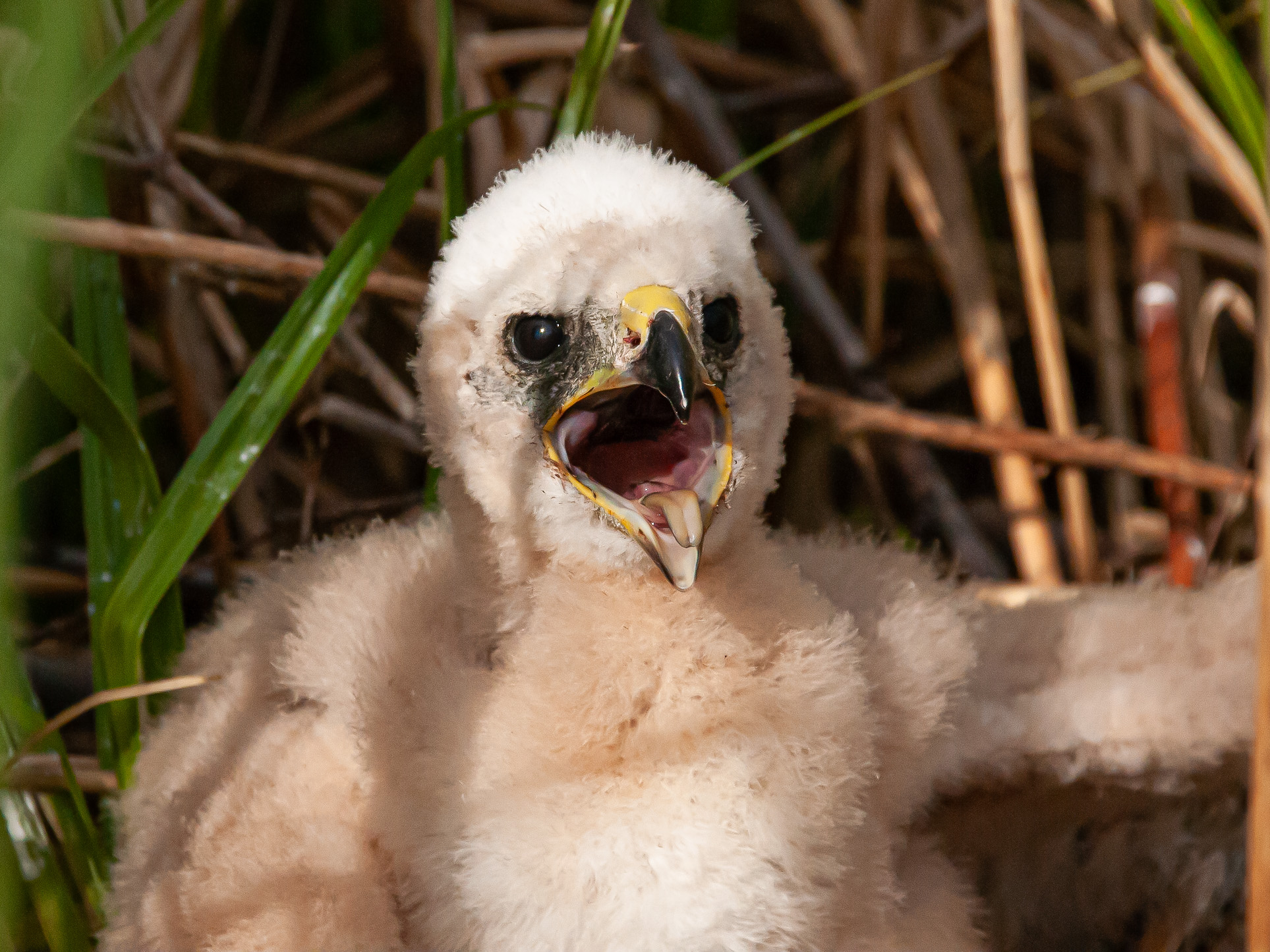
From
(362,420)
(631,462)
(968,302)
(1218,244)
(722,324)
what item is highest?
(1218,244)

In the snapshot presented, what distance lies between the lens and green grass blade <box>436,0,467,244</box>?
1.18 metres

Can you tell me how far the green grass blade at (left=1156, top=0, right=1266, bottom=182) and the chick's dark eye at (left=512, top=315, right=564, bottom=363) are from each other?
623 mm

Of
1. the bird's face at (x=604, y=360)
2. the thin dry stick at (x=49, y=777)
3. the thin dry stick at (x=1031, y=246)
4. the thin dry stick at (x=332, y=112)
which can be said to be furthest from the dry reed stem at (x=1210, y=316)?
the thin dry stick at (x=49, y=777)

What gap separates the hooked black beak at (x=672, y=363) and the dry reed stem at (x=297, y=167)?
84 centimetres

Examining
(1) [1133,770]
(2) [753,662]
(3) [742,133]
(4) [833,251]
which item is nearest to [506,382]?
(2) [753,662]

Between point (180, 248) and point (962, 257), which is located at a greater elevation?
point (962, 257)

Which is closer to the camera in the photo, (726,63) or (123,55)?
(123,55)

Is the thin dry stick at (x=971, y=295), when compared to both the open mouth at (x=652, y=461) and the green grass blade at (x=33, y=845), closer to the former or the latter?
the open mouth at (x=652, y=461)

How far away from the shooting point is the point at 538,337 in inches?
37.0

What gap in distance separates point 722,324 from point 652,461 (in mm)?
131

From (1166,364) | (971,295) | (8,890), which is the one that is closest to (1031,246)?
(971,295)

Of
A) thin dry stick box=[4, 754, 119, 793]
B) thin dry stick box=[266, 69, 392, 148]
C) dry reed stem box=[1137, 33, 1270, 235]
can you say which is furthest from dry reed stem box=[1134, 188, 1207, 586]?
thin dry stick box=[4, 754, 119, 793]

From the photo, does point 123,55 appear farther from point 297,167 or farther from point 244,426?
point 297,167

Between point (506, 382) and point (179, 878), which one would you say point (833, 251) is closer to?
point (506, 382)
